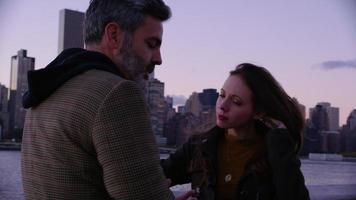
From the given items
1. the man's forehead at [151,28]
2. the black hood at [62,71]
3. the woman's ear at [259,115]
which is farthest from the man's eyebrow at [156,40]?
the woman's ear at [259,115]

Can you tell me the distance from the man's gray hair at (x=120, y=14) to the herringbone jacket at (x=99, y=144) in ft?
0.67

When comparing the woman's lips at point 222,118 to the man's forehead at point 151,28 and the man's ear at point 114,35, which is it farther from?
the man's ear at point 114,35

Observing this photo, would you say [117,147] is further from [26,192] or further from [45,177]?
[26,192]

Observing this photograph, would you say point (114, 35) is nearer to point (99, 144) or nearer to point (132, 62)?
point (132, 62)

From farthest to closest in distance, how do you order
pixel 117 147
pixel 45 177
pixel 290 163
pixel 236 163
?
1. pixel 236 163
2. pixel 290 163
3. pixel 45 177
4. pixel 117 147

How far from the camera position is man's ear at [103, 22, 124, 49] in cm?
140

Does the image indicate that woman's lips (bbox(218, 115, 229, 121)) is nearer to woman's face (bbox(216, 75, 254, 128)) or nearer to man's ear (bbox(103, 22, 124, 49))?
woman's face (bbox(216, 75, 254, 128))

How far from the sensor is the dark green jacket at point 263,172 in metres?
2.10

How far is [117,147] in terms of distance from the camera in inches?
45.1

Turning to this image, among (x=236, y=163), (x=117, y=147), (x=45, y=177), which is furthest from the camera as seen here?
(x=236, y=163)

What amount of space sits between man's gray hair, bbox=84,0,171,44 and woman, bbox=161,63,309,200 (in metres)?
0.95

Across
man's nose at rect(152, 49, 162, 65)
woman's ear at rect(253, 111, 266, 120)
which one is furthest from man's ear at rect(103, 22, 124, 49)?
woman's ear at rect(253, 111, 266, 120)

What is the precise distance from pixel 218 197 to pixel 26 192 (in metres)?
1.05

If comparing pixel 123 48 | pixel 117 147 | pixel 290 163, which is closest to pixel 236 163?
pixel 290 163
